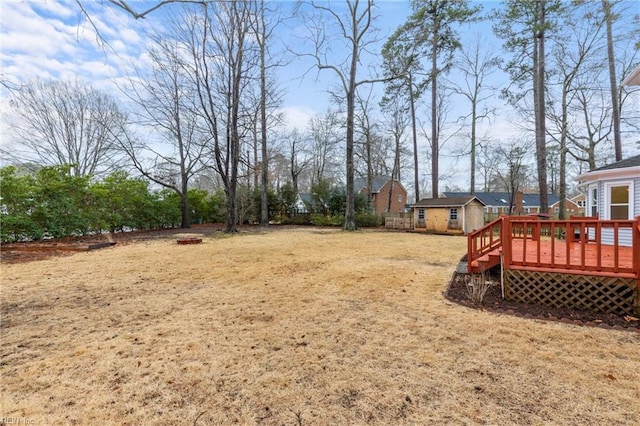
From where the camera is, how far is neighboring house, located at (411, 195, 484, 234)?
55.7ft

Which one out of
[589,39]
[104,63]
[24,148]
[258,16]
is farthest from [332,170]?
[104,63]

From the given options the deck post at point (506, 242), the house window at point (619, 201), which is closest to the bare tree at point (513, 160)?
the house window at point (619, 201)

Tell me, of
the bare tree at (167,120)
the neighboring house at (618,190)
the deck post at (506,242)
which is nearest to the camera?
the deck post at (506,242)

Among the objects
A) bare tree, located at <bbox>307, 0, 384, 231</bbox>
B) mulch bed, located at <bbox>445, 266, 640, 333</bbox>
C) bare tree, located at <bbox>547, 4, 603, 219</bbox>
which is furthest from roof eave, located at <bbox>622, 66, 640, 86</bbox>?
bare tree, located at <bbox>307, 0, 384, 231</bbox>

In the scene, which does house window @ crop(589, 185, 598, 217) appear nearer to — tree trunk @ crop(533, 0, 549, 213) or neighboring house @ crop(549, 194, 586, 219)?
tree trunk @ crop(533, 0, 549, 213)

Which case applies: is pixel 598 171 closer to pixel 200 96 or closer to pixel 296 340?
pixel 296 340

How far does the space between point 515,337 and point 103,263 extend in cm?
836

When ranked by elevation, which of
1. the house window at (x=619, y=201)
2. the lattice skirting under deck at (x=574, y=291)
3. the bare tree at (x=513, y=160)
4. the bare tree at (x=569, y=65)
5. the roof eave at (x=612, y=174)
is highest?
the bare tree at (x=569, y=65)

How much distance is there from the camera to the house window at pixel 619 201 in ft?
25.5

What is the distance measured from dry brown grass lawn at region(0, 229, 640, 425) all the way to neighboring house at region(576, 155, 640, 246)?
665cm

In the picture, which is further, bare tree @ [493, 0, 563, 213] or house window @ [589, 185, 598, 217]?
bare tree @ [493, 0, 563, 213]

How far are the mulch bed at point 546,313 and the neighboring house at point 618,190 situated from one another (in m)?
5.59

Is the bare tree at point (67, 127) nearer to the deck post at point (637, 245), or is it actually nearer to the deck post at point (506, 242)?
the deck post at point (506, 242)

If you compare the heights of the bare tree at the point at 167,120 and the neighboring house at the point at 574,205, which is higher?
the bare tree at the point at 167,120
